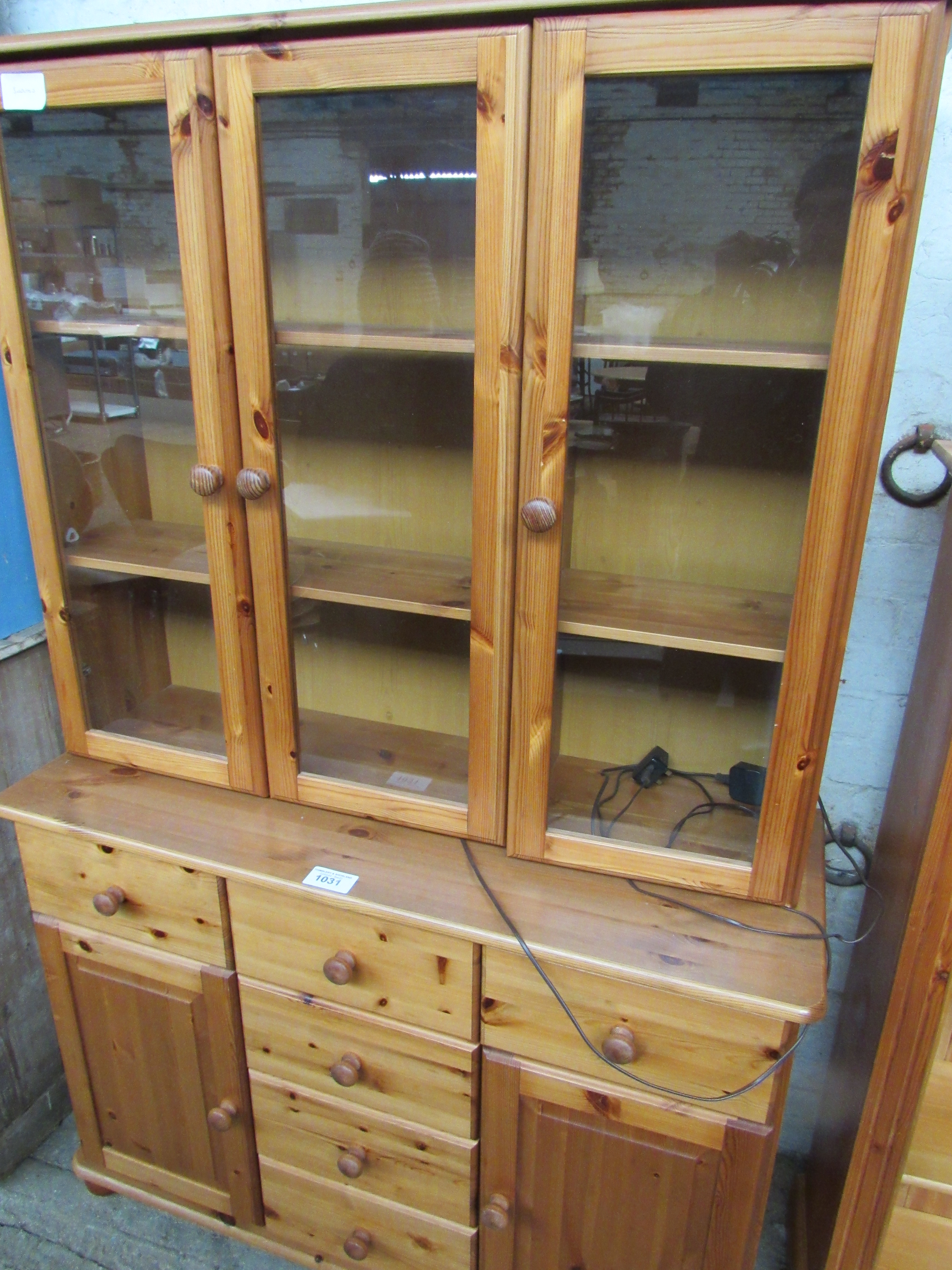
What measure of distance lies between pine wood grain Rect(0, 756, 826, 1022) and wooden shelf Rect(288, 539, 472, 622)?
34 centimetres

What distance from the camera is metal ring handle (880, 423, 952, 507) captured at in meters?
1.22

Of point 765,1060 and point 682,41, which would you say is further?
point 765,1060

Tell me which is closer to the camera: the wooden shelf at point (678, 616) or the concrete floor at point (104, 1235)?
the wooden shelf at point (678, 616)

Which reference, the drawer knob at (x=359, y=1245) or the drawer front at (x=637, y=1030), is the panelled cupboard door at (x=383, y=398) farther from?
the drawer knob at (x=359, y=1245)

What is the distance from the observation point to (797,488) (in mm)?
979

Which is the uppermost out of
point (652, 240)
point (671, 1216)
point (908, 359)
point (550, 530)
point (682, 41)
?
point (682, 41)

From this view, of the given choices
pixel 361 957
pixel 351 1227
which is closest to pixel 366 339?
pixel 361 957

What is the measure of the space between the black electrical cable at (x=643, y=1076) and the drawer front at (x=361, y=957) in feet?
0.25

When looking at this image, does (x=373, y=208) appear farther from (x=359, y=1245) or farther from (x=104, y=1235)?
(x=104, y=1235)

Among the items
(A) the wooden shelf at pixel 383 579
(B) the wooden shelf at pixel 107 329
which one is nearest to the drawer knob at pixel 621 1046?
(A) the wooden shelf at pixel 383 579

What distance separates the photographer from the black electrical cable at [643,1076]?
1007mm

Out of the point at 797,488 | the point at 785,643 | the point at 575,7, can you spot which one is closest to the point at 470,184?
the point at 575,7

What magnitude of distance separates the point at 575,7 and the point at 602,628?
2.25 feet

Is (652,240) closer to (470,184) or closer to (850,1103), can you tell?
(470,184)
